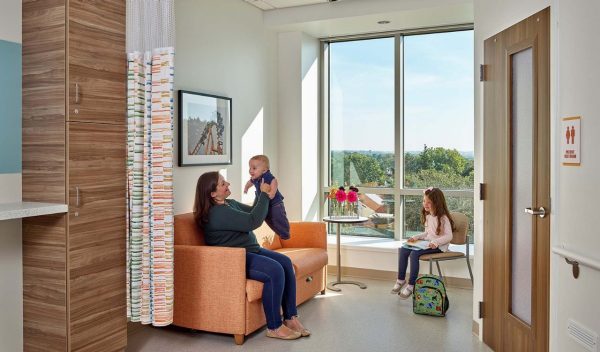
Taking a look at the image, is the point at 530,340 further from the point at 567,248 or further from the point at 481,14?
the point at 481,14

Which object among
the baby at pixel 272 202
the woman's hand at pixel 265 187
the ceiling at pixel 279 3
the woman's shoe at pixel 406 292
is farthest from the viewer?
the ceiling at pixel 279 3

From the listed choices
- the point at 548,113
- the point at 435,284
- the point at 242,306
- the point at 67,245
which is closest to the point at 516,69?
the point at 548,113

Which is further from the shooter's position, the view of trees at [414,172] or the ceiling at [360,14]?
the view of trees at [414,172]

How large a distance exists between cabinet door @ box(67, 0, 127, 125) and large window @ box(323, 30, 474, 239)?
3307 millimetres

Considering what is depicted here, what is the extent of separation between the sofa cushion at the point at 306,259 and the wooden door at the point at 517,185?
1.43m

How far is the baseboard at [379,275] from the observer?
17.6ft

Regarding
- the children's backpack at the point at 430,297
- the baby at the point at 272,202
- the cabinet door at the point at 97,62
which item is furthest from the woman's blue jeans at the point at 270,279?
the cabinet door at the point at 97,62

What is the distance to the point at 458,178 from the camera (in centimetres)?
567

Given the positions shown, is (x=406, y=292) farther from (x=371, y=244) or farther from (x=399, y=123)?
(x=399, y=123)

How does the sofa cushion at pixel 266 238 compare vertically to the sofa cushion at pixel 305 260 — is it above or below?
above

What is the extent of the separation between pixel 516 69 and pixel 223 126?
261 cm

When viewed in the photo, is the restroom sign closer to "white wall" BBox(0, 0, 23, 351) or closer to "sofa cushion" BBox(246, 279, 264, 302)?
"sofa cushion" BBox(246, 279, 264, 302)

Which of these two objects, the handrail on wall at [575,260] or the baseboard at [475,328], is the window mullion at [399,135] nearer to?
the baseboard at [475,328]

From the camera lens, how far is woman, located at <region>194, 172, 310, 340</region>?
3879 millimetres
